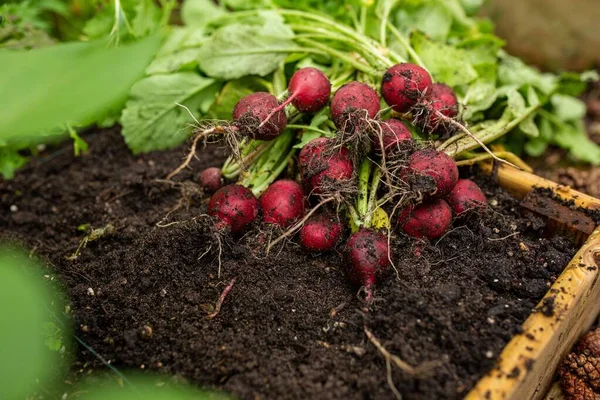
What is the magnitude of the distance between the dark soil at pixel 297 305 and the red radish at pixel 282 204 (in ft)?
0.34

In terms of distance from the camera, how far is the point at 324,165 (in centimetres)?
172

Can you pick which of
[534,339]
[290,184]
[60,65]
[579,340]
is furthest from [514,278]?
[60,65]

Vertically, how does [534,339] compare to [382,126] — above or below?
below

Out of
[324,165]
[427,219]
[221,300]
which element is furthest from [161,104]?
[427,219]

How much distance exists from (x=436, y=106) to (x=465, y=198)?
38cm

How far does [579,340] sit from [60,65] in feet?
6.50

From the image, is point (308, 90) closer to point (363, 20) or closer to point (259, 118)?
point (259, 118)

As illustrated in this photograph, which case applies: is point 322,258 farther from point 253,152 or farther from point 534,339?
point 534,339

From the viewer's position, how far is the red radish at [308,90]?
1871 millimetres

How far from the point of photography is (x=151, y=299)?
5.40ft

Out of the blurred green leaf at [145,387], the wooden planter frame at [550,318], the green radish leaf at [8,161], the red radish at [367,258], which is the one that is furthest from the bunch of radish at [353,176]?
the green radish leaf at [8,161]

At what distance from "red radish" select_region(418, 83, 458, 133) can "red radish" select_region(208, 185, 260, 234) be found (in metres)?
0.72

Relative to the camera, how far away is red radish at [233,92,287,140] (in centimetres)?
176

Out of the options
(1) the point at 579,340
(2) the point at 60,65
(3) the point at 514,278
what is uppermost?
(2) the point at 60,65
